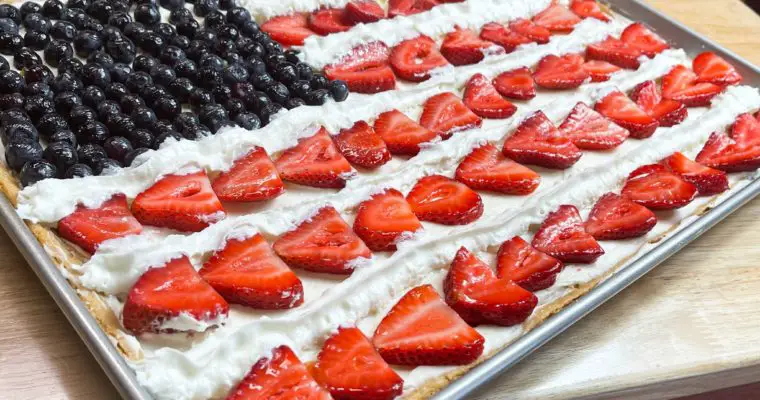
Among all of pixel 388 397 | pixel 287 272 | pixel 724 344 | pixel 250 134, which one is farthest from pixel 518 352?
pixel 250 134

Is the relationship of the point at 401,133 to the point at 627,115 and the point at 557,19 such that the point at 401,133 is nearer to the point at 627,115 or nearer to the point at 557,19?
the point at 627,115

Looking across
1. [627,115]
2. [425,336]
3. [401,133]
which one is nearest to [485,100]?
[401,133]

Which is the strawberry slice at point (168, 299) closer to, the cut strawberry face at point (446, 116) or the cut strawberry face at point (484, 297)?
the cut strawberry face at point (484, 297)

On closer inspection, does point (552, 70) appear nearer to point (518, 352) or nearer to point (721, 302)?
point (721, 302)

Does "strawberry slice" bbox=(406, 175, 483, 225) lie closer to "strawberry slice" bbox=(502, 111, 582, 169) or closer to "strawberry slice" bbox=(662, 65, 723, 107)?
"strawberry slice" bbox=(502, 111, 582, 169)

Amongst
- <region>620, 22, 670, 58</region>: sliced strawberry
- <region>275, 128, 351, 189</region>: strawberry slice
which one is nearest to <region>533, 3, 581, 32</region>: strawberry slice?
<region>620, 22, 670, 58</region>: sliced strawberry

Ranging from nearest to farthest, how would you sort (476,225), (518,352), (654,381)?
1. (518,352)
2. (654,381)
3. (476,225)
